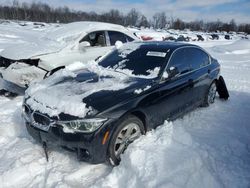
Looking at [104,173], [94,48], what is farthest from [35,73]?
[104,173]

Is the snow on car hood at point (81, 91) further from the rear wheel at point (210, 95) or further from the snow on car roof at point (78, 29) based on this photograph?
the snow on car roof at point (78, 29)

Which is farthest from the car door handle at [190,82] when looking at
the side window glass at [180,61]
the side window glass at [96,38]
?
the side window glass at [96,38]

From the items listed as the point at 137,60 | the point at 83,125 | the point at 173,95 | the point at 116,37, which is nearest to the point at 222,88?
the point at 173,95

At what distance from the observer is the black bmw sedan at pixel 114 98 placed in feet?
10.7

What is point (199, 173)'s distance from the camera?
3.23 m

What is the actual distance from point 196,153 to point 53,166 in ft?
6.21

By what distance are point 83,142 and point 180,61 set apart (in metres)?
2.43

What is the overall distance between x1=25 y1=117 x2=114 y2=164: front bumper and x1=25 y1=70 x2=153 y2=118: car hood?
0.22 meters

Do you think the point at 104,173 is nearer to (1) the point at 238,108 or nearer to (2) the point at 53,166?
(2) the point at 53,166

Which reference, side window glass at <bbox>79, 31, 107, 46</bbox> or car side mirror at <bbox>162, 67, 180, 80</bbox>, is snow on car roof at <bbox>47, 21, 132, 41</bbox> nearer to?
side window glass at <bbox>79, 31, 107, 46</bbox>

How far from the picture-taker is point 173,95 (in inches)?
174

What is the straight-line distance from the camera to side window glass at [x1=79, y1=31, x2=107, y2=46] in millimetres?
6985

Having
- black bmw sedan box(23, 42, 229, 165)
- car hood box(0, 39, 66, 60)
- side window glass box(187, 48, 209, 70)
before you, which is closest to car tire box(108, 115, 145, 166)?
black bmw sedan box(23, 42, 229, 165)

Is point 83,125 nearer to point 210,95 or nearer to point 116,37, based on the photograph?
point 210,95
